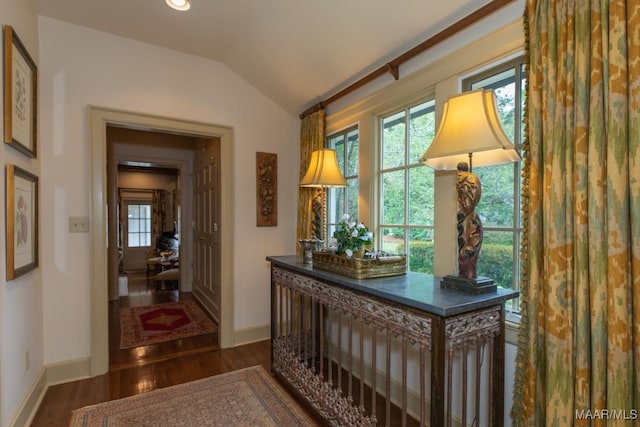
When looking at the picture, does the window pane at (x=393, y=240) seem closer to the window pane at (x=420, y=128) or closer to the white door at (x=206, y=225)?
the window pane at (x=420, y=128)

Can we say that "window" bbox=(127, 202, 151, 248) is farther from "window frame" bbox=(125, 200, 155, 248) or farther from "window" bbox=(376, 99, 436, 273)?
"window" bbox=(376, 99, 436, 273)

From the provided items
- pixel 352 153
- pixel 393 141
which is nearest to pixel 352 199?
pixel 352 153

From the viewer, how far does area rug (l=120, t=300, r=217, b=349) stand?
341 cm

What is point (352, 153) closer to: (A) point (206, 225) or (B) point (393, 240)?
(B) point (393, 240)

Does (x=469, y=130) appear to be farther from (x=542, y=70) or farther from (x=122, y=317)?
(x=122, y=317)

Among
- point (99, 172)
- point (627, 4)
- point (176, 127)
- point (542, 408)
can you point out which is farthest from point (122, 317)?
point (627, 4)

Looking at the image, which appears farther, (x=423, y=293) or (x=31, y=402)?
(x=31, y=402)

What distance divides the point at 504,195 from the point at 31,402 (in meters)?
3.13

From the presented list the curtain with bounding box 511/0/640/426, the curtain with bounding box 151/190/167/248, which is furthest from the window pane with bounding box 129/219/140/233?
the curtain with bounding box 511/0/640/426

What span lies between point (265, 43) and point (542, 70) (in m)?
1.98

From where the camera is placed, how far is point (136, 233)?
27.2ft

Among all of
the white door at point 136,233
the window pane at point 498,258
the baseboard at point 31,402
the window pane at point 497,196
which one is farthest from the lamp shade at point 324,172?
the white door at point 136,233

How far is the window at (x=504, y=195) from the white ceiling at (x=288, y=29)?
A: 14.9 inches

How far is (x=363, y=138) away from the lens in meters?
2.60
